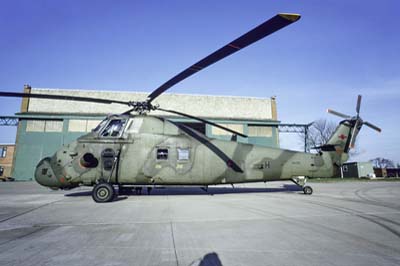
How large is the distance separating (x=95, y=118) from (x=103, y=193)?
25710mm

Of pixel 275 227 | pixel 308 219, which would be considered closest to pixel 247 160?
pixel 308 219

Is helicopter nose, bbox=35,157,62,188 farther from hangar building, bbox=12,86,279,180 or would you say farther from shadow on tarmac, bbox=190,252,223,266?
hangar building, bbox=12,86,279,180

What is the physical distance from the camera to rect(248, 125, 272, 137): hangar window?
3379 cm

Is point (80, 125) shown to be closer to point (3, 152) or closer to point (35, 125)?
point (35, 125)

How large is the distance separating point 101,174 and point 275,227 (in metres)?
7.21

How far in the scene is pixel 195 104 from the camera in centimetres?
3503

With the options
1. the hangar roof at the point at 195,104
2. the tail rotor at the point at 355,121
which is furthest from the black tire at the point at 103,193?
the hangar roof at the point at 195,104

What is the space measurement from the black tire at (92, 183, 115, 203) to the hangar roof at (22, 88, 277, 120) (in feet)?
81.5

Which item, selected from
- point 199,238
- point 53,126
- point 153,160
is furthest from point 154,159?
point 53,126

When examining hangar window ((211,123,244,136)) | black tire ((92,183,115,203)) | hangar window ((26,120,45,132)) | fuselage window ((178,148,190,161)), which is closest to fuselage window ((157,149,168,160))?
fuselage window ((178,148,190,161))

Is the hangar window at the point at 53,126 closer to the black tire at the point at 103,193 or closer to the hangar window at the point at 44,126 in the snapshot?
the hangar window at the point at 44,126

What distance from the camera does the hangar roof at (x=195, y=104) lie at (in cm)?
3206

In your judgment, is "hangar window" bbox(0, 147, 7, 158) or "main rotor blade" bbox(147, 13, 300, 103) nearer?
"main rotor blade" bbox(147, 13, 300, 103)

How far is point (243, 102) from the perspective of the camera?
118ft
